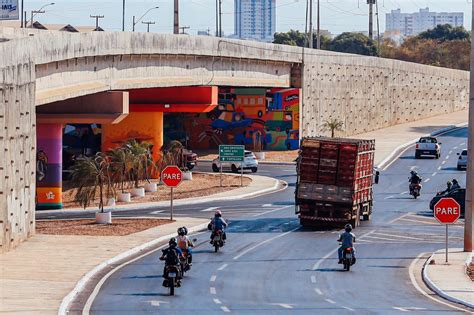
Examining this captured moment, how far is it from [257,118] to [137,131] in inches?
896

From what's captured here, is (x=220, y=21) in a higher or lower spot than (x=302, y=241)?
higher

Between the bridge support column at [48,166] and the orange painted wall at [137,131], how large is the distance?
15761mm

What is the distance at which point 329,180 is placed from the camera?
149 ft

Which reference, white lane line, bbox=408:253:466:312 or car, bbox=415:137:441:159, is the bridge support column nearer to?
white lane line, bbox=408:253:466:312

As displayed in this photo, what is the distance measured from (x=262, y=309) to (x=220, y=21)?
4402 inches

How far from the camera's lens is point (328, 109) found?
9675 centimetres

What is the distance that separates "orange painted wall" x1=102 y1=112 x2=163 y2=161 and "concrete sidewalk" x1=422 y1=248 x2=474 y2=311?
34097mm

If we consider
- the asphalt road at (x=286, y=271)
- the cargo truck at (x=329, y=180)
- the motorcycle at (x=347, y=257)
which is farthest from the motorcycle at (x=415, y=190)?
the motorcycle at (x=347, y=257)

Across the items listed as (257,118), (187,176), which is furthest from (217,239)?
(257,118)

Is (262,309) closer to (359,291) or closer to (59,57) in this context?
(359,291)

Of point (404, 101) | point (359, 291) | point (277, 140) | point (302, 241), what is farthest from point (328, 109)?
point (359, 291)

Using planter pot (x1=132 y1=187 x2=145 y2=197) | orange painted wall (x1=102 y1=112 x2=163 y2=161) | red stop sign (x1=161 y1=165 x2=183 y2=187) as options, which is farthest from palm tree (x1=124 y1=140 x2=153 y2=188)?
red stop sign (x1=161 y1=165 x2=183 y2=187)

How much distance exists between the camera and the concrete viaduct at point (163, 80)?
38.6 metres

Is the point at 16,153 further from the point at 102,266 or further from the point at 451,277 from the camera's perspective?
the point at 451,277
